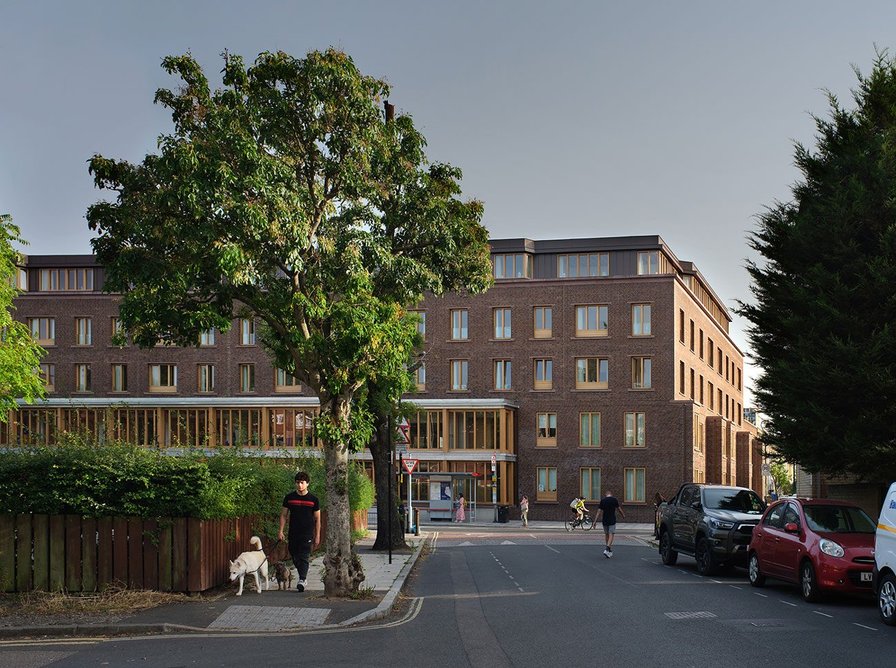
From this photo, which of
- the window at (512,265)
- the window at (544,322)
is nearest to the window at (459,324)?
the window at (512,265)

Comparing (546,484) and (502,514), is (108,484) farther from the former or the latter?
(546,484)

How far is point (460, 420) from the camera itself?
6356 centimetres

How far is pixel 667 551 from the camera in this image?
25.5 metres

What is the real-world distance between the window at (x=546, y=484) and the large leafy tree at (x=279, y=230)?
4673 cm

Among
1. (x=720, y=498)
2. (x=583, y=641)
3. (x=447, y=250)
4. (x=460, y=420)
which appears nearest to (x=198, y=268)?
(x=447, y=250)

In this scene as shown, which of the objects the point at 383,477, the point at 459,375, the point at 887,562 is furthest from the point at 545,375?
the point at 887,562

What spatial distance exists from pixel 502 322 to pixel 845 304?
42.6 m

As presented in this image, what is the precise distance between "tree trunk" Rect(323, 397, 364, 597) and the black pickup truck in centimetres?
892

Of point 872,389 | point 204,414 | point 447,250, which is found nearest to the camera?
point 447,250

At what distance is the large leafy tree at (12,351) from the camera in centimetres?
2881

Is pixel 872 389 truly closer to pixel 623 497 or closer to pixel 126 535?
pixel 126 535

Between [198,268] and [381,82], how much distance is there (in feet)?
14.4

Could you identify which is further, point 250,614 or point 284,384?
point 284,384

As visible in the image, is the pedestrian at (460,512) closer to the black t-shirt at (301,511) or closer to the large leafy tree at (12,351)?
the large leafy tree at (12,351)
